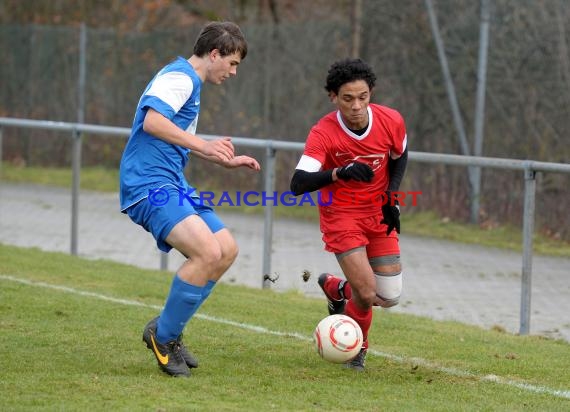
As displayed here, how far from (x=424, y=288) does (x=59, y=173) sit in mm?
10818

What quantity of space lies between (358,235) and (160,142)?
1320mm

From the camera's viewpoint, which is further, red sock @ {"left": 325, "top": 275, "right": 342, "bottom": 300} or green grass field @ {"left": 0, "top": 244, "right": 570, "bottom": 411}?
red sock @ {"left": 325, "top": 275, "right": 342, "bottom": 300}

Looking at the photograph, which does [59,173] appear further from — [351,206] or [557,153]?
[351,206]

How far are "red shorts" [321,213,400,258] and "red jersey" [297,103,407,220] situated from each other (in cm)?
4

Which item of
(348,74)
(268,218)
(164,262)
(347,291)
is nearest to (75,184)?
(164,262)

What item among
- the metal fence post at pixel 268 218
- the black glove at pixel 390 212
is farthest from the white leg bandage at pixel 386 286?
Answer: the metal fence post at pixel 268 218

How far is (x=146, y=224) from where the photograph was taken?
6797 mm

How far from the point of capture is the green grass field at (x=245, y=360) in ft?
20.3

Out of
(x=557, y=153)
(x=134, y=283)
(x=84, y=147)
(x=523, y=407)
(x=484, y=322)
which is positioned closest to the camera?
(x=523, y=407)

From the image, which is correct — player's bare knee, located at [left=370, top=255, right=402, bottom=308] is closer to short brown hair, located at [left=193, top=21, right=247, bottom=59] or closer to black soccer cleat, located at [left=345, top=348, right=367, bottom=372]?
black soccer cleat, located at [left=345, top=348, right=367, bottom=372]

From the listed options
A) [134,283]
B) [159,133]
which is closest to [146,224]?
[159,133]

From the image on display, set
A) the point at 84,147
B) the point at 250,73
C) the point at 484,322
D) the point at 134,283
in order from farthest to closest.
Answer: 1. the point at 84,147
2. the point at 250,73
3. the point at 134,283
4. the point at 484,322

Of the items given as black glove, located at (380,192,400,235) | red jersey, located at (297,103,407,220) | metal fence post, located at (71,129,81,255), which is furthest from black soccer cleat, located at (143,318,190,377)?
metal fence post, located at (71,129,81,255)

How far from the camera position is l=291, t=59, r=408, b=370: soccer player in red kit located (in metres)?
7.02
